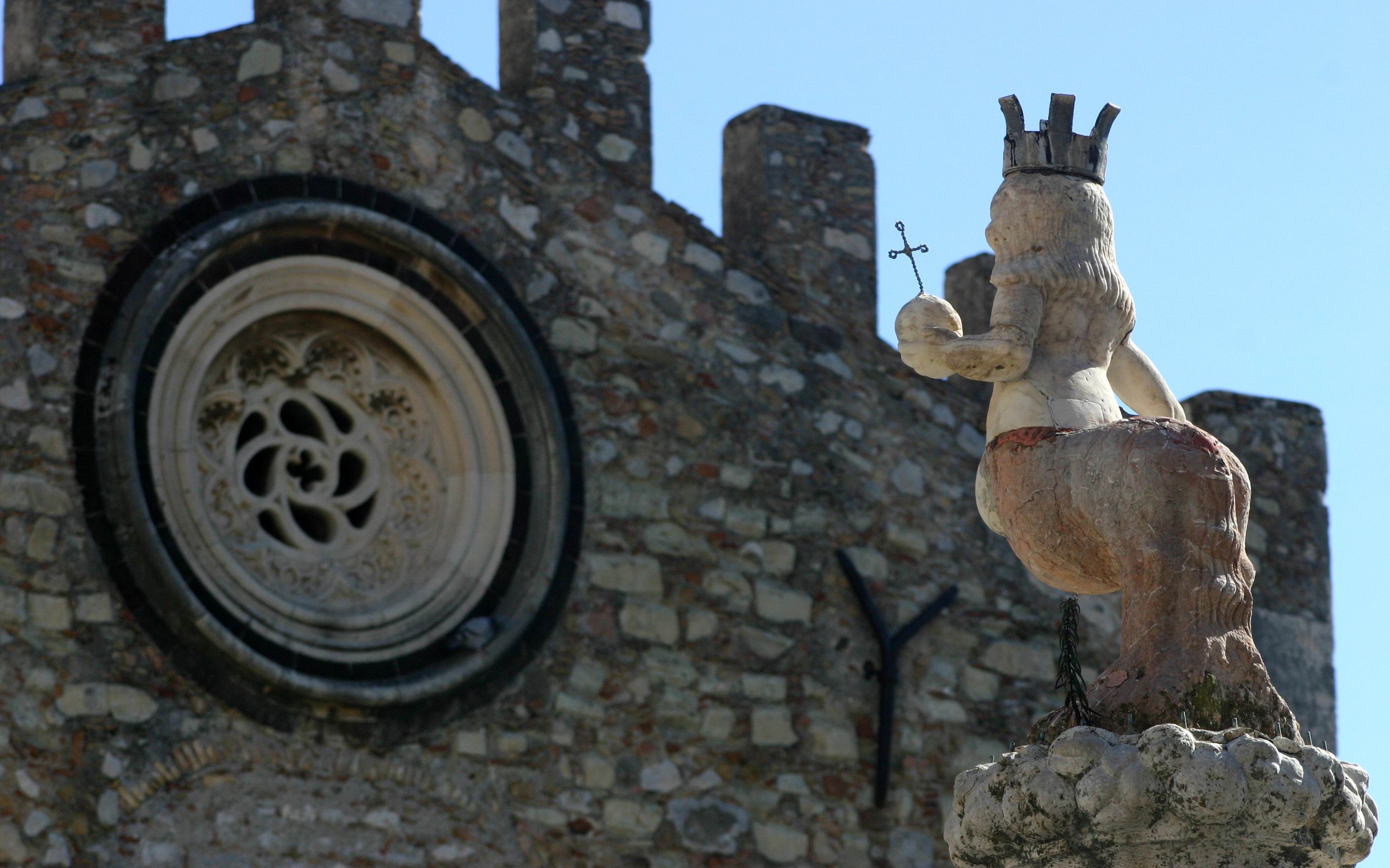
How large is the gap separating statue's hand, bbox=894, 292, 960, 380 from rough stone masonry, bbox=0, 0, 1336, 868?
5215mm

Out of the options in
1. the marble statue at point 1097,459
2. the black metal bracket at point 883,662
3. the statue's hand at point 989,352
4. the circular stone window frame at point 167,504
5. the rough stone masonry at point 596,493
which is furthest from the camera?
the black metal bracket at point 883,662

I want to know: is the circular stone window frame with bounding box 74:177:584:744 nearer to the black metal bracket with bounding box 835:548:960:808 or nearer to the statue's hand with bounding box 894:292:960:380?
the black metal bracket with bounding box 835:548:960:808

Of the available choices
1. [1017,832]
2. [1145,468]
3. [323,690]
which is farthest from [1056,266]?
[323,690]

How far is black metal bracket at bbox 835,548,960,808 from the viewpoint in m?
12.8

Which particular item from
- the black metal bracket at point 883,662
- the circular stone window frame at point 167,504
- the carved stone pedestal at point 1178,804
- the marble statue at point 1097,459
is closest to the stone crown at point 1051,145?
the marble statue at point 1097,459

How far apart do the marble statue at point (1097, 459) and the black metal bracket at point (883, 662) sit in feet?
19.2

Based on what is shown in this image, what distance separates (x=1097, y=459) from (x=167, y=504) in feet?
19.9

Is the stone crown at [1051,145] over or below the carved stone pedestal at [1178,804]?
over

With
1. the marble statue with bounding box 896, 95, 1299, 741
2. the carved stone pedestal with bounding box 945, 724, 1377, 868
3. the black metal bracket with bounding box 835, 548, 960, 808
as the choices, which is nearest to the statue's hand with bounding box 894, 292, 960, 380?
the marble statue with bounding box 896, 95, 1299, 741

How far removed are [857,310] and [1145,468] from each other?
742cm

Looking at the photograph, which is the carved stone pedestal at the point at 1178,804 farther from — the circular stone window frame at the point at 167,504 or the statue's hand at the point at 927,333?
the circular stone window frame at the point at 167,504

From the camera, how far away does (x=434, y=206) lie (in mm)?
12570

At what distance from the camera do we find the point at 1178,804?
566cm

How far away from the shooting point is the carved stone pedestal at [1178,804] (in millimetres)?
5660
